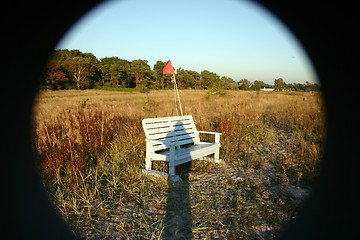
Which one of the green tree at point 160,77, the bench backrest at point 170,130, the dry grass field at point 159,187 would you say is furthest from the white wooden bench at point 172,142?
the green tree at point 160,77

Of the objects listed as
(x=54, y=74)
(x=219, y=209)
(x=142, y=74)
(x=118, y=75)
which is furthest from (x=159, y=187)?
(x=142, y=74)

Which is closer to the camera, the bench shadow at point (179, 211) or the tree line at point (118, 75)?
the bench shadow at point (179, 211)

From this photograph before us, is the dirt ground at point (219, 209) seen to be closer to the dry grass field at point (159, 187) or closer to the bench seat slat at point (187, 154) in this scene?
the dry grass field at point (159, 187)

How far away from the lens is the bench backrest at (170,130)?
4477mm

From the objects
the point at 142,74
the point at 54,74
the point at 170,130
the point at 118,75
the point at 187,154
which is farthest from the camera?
the point at 142,74

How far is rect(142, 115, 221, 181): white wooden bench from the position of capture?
3993 mm

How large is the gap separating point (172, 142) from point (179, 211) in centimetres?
203

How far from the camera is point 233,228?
2588 mm

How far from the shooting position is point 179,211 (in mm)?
2975

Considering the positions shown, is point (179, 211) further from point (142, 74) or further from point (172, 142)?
point (142, 74)

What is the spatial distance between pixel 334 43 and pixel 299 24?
62 cm

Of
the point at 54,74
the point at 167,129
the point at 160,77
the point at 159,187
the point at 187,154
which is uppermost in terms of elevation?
the point at 160,77

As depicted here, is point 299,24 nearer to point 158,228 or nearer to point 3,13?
point 3,13

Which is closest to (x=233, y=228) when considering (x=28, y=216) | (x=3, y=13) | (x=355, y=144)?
(x=355, y=144)
